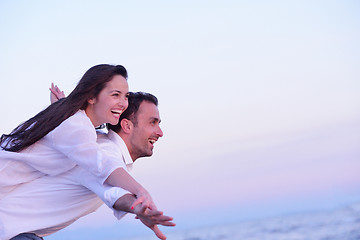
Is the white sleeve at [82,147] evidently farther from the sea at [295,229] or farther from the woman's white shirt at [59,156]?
the sea at [295,229]

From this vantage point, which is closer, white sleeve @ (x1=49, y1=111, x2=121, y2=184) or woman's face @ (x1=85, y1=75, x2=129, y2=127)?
white sleeve @ (x1=49, y1=111, x2=121, y2=184)

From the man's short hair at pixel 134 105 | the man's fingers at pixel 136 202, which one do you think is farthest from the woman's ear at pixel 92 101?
the man's fingers at pixel 136 202

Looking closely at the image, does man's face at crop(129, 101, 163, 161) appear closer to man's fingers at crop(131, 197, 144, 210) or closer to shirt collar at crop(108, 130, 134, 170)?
shirt collar at crop(108, 130, 134, 170)

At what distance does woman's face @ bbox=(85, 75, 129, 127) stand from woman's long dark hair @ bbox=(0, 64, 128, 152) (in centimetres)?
4

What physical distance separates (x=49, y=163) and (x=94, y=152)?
1.37 ft

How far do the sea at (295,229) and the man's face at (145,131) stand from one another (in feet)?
42.3

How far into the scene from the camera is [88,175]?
3.01m

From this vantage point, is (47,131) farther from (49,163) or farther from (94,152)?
(94,152)

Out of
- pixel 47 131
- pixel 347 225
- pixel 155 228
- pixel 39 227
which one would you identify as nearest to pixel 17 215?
pixel 39 227

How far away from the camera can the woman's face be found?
3508 millimetres

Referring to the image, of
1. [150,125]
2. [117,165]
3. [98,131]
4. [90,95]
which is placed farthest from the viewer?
[150,125]

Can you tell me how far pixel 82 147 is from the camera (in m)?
2.88

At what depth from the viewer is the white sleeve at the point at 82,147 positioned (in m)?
2.83

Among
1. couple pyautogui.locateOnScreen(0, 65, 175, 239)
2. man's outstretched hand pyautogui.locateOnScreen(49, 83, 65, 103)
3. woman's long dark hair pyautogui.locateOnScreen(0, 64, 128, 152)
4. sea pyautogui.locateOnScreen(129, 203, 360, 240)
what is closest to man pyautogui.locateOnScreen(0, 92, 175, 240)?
couple pyautogui.locateOnScreen(0, 65, 175, 239)
